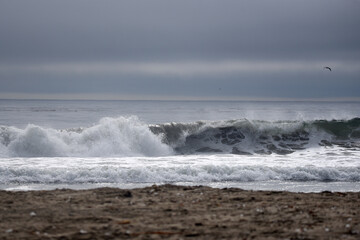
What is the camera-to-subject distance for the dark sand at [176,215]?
231 inches

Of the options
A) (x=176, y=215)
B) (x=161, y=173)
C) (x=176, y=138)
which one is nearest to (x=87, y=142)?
(x=176, y=138)

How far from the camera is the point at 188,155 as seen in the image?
1950cm

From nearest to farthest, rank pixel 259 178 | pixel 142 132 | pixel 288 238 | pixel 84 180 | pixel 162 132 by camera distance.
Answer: pixel 288 238 → pixel 84 180 → pixel 259 178 → pixel 142 132 → pixel 162 132

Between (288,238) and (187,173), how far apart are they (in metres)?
7.88

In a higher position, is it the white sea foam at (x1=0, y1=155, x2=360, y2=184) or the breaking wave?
the breaking wave

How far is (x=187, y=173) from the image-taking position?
1349cm

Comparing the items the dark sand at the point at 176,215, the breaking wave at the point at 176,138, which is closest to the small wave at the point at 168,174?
the dark sand at the point at 176,215

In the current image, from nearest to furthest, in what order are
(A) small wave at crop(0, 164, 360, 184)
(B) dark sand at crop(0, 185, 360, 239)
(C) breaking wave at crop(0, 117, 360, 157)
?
1. (B) dark sand at crop(0, 185, 360, 239)
2. (A) small wave at crop(0, 164, 360, 184)
3. (C) breaking wave at crop(0, 117, 360, 157)

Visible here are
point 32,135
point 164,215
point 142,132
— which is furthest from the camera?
point 142,132

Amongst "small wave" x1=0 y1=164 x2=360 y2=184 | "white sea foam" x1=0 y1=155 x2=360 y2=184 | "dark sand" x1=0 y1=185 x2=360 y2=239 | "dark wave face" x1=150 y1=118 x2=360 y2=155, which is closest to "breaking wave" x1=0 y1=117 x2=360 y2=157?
"dark wave face" x1=150 y1=118 x2=360 y2=155

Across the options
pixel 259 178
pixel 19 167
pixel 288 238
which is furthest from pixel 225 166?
pixel 288 238

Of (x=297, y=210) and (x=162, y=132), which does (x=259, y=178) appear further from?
(x=162, y=132)

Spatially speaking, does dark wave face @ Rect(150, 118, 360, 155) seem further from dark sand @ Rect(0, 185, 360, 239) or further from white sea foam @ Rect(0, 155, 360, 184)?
dark sand @ Rect(0, 185, 360, 239)

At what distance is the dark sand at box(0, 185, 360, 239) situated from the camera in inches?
231
